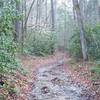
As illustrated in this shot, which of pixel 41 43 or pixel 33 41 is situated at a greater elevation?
pixel 33 41

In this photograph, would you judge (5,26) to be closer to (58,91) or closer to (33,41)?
(58,91)

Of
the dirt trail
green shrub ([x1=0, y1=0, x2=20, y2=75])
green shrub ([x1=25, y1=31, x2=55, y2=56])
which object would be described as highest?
green shrub ([x1=0, y1=0, x2=20, y2=75])

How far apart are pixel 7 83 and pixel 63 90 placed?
258 centimetres

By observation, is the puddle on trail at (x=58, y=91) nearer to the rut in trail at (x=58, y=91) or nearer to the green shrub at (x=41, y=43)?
the rut in trail at (x=58, y=91)

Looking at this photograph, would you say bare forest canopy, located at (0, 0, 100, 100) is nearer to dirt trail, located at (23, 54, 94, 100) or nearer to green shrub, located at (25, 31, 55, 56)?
green shrub, located at (25, 31, 55, 56)

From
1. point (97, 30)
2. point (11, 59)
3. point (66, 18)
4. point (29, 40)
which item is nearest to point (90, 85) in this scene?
point (11, 59)

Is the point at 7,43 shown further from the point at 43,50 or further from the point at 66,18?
the point at 66,18

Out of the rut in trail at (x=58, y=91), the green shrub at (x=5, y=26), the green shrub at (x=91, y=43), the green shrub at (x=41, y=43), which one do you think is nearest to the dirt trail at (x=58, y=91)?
the rut in trail at (x=58, y=91)

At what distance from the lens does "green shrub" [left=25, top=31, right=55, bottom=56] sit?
1234 inches

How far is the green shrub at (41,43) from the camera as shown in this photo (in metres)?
31.3

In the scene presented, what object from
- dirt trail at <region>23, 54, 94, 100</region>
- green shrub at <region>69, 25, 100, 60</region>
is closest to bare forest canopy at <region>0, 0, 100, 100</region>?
green shrub at <region>69, 25, 100, 60</region>

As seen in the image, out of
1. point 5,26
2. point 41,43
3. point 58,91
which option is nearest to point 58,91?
point 58,91

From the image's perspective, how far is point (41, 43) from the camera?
3328 centimetres

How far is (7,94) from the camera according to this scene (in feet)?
33.6
